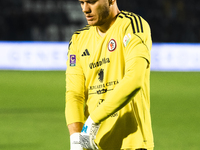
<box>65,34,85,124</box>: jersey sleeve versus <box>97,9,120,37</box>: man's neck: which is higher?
<box>97,9,120,37</box>: man's neck

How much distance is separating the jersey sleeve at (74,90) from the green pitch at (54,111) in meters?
4.07

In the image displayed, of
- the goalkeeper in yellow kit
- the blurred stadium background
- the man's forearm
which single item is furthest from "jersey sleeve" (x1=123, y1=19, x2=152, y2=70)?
the blurred stadium background

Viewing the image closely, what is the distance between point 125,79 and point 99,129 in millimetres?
434

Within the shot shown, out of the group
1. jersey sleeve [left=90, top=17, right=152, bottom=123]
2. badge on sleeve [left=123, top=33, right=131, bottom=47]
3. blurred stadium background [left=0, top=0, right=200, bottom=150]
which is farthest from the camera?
blurred stadium background [left=0, top=0, right=200, bottom=150]

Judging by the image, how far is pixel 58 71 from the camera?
17328 mm

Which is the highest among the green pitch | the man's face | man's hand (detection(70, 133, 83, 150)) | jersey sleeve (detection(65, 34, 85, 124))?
the man's face

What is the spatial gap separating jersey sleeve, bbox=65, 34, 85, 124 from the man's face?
0.32 meters

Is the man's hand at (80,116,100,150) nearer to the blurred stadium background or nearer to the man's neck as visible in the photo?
the man's neck

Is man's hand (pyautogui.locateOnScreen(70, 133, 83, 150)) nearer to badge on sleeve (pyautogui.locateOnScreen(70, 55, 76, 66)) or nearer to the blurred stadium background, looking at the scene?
badge on sleeve (pyautogui.locateOnScreen(70, 55, 76, 66))

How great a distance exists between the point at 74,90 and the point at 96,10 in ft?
1.81

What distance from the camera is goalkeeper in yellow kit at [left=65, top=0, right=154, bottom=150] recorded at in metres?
2.19

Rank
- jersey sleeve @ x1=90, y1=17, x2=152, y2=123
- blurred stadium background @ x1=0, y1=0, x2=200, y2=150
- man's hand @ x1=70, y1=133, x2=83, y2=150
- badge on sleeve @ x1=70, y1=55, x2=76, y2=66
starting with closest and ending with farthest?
jersey sleeve @ x1=90, y1=17, x2=152, y2=123 → man's hand @ x1=70, y1=133, x2=83, y2=150 → badge on sleeve @ x1=70, y1=55, x2=76, y2=66 → blurred stadium background @ x1=0, y1=0, x2=200, y2=150

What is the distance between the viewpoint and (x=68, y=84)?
2621 millimetres

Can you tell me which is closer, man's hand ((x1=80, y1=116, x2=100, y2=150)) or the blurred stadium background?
man's hand ((x1=80, y1=116, x2=100, y2=150))
